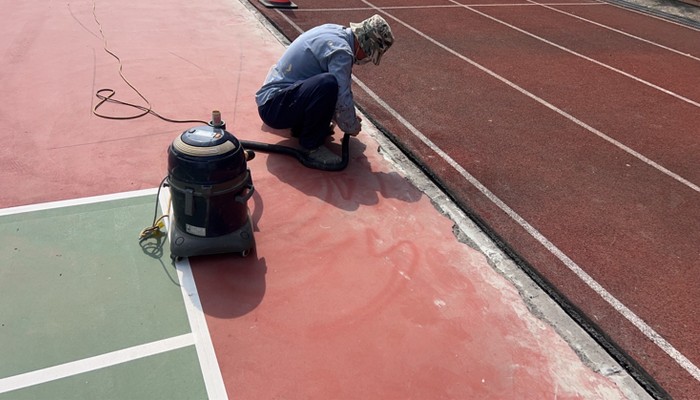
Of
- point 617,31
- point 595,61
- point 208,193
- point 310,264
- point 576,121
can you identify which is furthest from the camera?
point 617,31

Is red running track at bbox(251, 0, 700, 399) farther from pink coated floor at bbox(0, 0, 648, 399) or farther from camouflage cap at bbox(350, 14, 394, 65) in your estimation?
camouflage cap at bbox(350, 14, 394, 65)

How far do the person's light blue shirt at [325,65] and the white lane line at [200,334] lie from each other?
1635 mm

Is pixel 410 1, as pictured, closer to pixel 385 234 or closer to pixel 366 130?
pixel 366 130

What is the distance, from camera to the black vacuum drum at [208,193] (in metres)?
2.92

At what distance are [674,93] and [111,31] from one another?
26.9 feet

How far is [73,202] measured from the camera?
145 inches

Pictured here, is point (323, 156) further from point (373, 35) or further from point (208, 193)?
point (208, 193)

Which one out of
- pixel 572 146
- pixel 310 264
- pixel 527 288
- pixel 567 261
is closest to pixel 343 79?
pixel 310 264

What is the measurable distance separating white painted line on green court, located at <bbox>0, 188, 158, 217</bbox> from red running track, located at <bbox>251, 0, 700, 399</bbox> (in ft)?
8.30

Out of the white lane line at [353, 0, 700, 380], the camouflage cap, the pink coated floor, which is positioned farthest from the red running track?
the camouflage cap

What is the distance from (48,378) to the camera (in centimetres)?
251

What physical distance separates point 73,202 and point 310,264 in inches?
73.1

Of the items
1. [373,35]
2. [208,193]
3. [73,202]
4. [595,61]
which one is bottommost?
[73,202]

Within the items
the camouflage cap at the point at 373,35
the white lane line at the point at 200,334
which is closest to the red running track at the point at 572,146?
the camouflage cap at the point at 373,35
